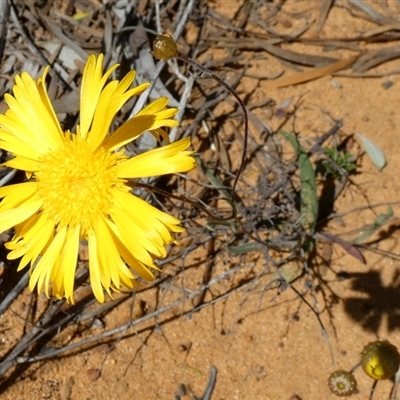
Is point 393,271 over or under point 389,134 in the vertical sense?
under

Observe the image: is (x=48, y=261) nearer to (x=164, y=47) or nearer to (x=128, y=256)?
(x=128, y=256)

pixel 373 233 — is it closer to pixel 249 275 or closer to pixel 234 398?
pixel 249 275

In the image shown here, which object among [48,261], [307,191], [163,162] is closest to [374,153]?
[307,191]

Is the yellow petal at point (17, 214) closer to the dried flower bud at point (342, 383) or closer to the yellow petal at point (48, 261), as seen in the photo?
the yellow petal at point (48, 261)

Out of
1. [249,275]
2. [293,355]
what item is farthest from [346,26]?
[293,355]

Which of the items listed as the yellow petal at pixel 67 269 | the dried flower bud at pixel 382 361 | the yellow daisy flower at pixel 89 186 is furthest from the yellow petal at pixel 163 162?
the dried flower bud at pixel 382 361

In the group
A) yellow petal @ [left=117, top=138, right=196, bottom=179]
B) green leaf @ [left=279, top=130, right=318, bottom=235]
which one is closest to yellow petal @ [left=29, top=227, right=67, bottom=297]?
yellow petal @ [left=117, top=138, right=196, bottom=179]
